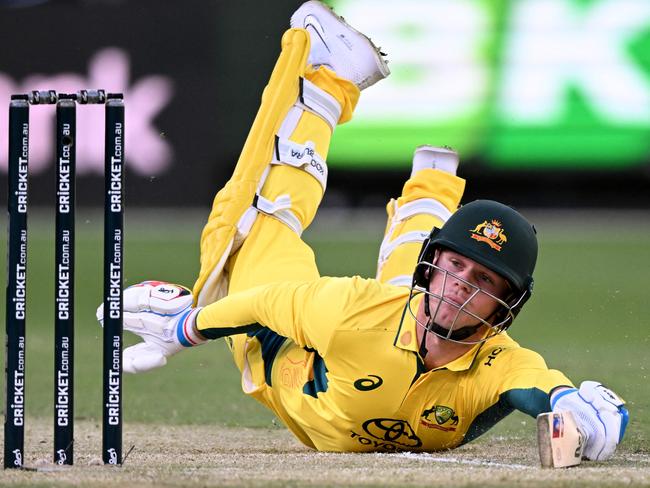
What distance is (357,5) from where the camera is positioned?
39.9ft

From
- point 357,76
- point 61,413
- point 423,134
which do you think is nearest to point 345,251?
point 423,134

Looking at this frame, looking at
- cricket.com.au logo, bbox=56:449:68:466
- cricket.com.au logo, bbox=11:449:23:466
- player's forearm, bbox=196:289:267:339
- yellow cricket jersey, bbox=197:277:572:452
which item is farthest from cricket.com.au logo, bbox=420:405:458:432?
cricket.com.au logo, bbox=11:449:23:466

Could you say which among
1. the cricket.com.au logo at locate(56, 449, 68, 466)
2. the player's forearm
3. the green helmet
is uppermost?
the green helmet

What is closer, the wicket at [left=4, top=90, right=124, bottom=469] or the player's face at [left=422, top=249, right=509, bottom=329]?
the wicket at [left=4, top=90, right=124, bottom=469]

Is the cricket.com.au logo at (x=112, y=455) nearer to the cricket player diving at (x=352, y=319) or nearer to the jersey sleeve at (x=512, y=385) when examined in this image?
the cricket player diving at (x=352, y=319)

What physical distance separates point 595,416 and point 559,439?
176 millimetres

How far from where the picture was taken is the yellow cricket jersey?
12.1ft

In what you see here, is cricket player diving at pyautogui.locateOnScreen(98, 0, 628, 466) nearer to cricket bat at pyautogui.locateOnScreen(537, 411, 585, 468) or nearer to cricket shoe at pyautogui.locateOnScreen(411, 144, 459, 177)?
cricket bat at pyautogui.locateOnScreen(537, 411, 585, 468)

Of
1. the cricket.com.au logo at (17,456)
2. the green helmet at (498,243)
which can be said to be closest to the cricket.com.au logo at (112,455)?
the cricket.com.au logo at (17,456)

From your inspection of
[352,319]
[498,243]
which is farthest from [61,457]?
[498,243]

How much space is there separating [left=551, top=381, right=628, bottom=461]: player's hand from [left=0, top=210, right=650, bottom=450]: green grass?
0.80m

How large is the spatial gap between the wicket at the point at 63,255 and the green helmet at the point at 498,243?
0.95 metres

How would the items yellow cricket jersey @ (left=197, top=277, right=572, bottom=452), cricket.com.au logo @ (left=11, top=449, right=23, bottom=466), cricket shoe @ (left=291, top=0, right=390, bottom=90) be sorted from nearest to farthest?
cricket.com.au logo @ (left=11, top=449, right=23, bottom=466) < yellow cricket jersey @ (left=197, top=277, right=572, bottom=452) < cricket shoe @ (left=291, top=0, right=390, bottom=90)

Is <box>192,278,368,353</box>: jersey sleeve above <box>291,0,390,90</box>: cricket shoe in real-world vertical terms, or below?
below
